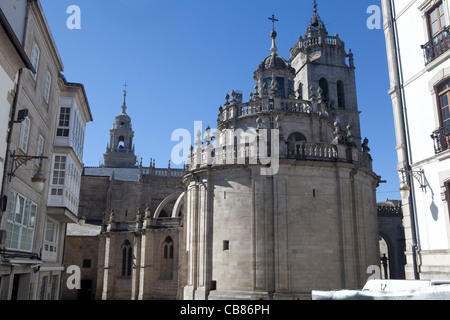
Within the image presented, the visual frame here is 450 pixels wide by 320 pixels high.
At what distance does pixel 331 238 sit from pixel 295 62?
1090 inches

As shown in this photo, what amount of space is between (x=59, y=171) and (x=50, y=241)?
376cm

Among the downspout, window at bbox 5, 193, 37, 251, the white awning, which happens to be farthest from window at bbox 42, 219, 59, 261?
the downspout

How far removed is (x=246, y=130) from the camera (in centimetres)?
2645

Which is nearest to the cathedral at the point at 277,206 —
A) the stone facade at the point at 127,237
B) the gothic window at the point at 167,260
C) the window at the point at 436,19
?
the stone facade at the point at 127,237

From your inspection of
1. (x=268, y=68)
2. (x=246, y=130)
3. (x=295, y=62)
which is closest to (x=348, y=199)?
(x=246, y=130)

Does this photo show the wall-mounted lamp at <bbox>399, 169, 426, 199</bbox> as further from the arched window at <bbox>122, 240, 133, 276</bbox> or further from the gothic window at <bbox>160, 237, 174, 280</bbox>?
the arched window at <bbox>122, 240, 133, 276</bbox>

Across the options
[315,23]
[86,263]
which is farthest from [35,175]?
[315,23]

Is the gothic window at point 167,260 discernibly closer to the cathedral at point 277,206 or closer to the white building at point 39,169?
the cathedral at point 277,206

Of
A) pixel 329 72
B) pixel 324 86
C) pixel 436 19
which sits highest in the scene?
pixel 329 72

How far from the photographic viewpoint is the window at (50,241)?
62.2 feet

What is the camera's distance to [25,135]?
1447 cm

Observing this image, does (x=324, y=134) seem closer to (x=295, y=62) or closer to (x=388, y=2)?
(x=388, y=2)

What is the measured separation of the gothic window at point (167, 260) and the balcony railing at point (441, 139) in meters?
25.2

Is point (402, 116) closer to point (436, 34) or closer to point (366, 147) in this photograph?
point (436, 34)
